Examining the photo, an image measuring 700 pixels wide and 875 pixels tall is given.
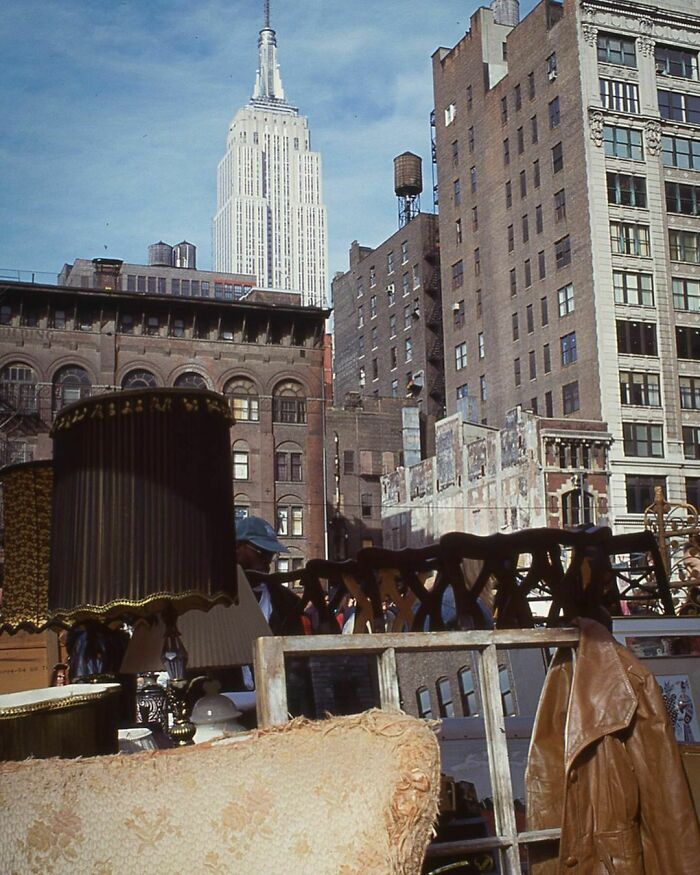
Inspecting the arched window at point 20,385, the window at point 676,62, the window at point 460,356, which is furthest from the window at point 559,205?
the arched window at point 20,385

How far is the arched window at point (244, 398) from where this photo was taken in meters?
48.0

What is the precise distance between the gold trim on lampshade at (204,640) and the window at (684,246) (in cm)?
4752

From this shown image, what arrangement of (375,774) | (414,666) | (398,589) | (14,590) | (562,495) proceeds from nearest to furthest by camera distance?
(375,774)
(414,666)
(14,590)
(398,589)
(562,495)

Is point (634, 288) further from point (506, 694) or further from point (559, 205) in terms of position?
point (506, 694)

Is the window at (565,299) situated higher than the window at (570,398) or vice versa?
the window at (565,299)

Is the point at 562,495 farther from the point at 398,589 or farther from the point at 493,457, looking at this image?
the point at 398,589

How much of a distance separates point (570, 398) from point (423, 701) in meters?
45.7

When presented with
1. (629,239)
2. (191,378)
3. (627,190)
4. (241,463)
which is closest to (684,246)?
(629,239)

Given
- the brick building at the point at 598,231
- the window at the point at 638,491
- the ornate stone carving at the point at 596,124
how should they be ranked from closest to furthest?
1. the window at the point at 638,491
2. the brick building at the point at 598,231
3. the ornate stone carving at the point at 596,124

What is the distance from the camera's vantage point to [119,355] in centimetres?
4694

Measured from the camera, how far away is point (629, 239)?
47781mm

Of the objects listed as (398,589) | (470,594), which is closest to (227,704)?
(470,594)

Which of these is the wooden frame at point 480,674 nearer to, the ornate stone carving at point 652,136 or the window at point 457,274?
the ornate stone carving at point 652,136

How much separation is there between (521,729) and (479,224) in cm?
5484
